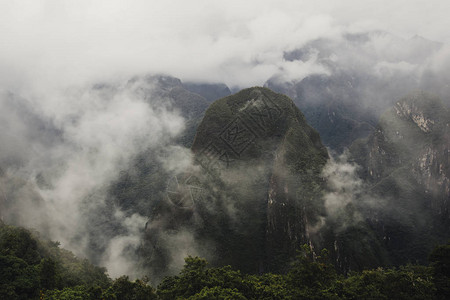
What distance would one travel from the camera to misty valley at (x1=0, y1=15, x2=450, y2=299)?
2586 centimetres

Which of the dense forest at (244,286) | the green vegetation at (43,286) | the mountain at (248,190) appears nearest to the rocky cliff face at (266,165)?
the mountain at (248,190)

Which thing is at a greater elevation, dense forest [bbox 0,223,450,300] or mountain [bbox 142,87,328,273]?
mountain [bbox 142,87,328,273]

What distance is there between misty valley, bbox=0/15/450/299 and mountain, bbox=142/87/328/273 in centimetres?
23

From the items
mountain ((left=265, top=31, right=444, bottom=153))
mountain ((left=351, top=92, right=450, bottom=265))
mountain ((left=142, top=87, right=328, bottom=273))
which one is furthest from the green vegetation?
mountain ((left=265, top=31, right=444, bottom=153))

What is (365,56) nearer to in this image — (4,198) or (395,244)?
(395,244)

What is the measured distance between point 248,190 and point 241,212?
14.3ft

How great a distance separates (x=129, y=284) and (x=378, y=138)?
9431 centimetres

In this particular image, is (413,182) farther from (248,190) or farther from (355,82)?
(355,82)

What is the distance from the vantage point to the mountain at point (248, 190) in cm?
5250

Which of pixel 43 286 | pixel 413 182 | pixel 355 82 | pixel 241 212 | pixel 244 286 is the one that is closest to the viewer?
pixel 244 286

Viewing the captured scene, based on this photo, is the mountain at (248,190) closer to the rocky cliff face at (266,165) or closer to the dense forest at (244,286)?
the rocky cliff face at (266,165)

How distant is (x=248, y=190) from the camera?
56.7 m

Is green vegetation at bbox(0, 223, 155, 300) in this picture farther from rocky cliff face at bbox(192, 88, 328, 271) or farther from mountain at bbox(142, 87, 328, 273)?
rocky cliff face at bbox(192, 88, 328, 271)

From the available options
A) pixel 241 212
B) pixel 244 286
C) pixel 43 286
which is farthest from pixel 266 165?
pixel 43 286
